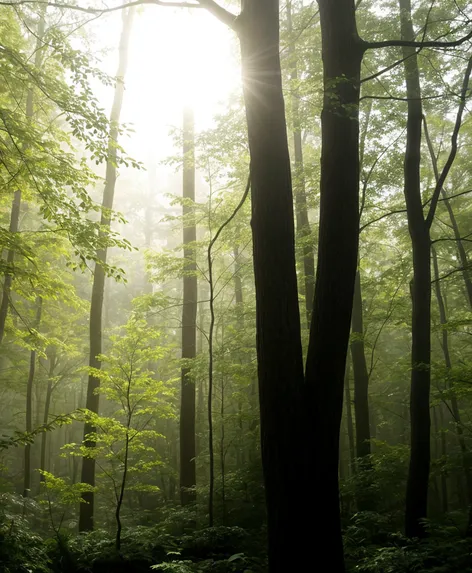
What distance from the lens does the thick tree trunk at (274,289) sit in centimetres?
310

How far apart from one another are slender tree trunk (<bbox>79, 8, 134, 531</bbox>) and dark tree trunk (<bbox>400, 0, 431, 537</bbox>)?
15.9ft

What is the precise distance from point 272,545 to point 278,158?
3.04 m

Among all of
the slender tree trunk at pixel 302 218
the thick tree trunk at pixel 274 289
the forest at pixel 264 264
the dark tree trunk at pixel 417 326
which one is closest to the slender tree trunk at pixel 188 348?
the forest at pixel 264 264

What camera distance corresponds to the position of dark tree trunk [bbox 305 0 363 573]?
322 centimetres

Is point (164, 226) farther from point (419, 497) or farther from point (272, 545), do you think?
point (272, 545)

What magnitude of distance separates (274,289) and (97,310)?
788 centimetres

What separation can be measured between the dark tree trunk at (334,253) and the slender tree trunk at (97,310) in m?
3.39

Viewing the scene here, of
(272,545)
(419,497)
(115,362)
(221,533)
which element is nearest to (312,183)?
(115,362)

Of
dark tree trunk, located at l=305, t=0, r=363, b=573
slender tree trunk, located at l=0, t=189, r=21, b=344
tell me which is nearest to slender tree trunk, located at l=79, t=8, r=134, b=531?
slender tree trunk, located at l=0, t=189, r=21, b=344

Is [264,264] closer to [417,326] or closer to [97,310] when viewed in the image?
[417,326]

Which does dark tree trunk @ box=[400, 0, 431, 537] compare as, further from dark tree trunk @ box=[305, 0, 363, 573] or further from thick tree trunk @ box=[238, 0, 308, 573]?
thick tree trunk @ box=[238, 0, 308, 573]

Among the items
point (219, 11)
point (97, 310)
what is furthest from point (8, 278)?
point (219, 11)

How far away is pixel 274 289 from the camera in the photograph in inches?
132

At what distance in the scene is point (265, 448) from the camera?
320 cm
